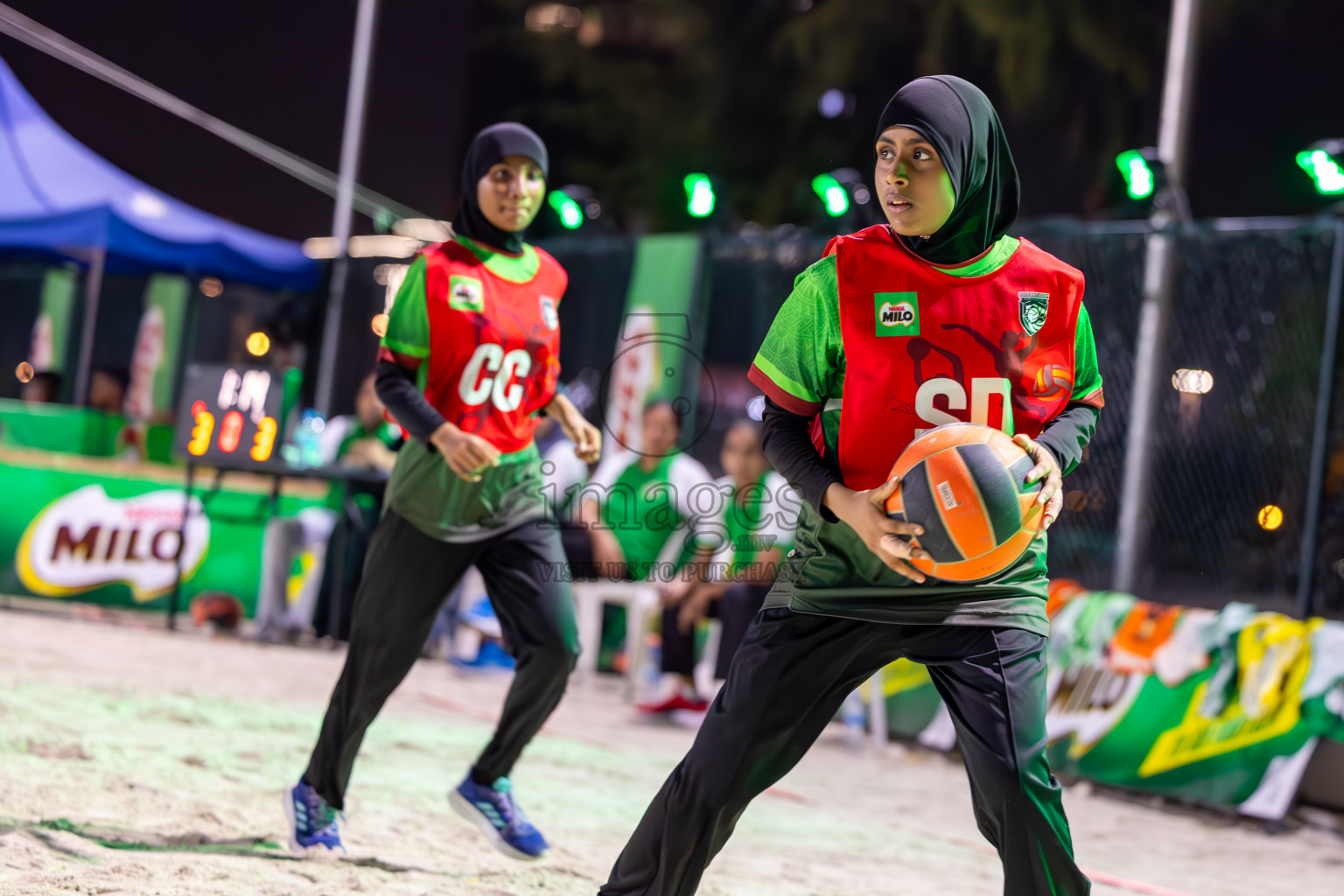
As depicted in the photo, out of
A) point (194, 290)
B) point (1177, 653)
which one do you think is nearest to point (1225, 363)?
point (1177, 653)

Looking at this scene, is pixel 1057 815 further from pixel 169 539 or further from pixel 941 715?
pixel 169 539

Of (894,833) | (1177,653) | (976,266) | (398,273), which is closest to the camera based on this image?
(976,266)

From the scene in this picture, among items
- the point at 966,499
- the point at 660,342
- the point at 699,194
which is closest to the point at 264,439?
the point at 660,342

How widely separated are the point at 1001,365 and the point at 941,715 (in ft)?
16.8

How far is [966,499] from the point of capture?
2.34 meters

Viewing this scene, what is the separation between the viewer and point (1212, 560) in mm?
7141

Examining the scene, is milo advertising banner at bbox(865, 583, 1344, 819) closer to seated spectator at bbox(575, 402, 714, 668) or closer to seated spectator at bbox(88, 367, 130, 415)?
seated spectator at bbox(575, 402, 714, 668)

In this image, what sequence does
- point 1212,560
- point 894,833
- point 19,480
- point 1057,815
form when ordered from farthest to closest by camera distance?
1. point 19,480
2. point 1212,560
3. point 894,833
4. point 1057,815

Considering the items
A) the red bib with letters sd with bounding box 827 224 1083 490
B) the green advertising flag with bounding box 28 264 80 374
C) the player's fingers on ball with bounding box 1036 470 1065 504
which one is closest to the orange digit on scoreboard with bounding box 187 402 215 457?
the green advertising flag with bounding box 28 264 80 374

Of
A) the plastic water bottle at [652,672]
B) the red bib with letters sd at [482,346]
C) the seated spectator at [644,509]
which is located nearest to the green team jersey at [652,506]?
the seated spectator at [644,509]

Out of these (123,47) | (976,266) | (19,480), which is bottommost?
(19,480)

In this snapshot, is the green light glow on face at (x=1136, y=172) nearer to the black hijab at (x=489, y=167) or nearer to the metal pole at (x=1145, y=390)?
the metal pole at (x=1145, y=390)

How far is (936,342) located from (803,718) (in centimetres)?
75

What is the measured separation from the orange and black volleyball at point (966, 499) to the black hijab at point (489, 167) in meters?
2.00
